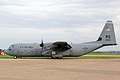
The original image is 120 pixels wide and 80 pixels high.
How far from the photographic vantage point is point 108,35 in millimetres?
47188

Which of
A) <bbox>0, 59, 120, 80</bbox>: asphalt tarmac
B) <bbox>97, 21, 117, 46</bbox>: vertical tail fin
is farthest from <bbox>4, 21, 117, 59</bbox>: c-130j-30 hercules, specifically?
<bbox>0, 59, 120, 80</bbox>: asphalt tarmac

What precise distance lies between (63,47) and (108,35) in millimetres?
8883

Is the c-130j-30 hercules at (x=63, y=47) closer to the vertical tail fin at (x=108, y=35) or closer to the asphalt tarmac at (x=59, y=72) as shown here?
the vertical tail fin at (x=108, y=35)

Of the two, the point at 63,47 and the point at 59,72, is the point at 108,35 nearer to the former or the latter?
the point at 63,47

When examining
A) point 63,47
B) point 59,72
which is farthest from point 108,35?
Result: point 59,72

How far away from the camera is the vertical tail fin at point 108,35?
46756 millimetres

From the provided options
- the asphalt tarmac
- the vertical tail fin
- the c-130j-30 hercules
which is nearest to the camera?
the asphalt tarmac

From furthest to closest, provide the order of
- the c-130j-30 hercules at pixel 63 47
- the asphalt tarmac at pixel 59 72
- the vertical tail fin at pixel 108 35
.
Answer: the vertical tail fin at pixel 108 35
the c-130j-30 hercules at pixel 63 47
the asphalt tarmac at pixel 59 72

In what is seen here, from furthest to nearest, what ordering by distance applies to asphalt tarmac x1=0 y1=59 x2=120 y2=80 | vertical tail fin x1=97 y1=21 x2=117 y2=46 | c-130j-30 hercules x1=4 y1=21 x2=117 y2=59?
vertical tail fin x1=97 y1=21 x2=117 y2=46
c-130j-30 hercules x1=4 y1=21 x2=117 y2=59
asphalt tarmac x1=0 y1=59 x2=120 y2=80

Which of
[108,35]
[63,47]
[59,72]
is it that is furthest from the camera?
[108,35]

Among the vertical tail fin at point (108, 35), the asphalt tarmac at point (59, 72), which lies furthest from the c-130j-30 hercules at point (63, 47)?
the asphalt tarmac at point (59, 72)

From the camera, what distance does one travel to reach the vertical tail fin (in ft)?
153

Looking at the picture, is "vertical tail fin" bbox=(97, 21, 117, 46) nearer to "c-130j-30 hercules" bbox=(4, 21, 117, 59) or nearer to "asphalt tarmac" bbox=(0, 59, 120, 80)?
"c-130j-30 hercules" bbox=(4, 21, 117, 59)

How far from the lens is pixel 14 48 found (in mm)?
47406
